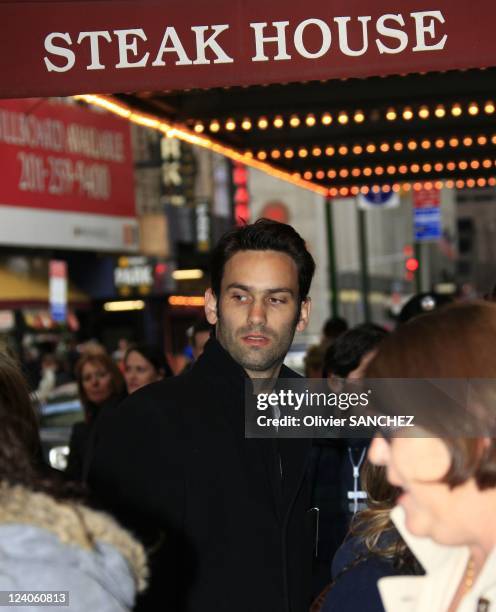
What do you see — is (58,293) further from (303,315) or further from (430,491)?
(430,491)

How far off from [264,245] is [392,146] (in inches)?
319

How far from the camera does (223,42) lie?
16.9 ft

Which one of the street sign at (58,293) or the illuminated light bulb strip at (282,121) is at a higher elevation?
the illuminated light bulb strip at (282,121)

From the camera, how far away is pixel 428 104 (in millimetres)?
10219

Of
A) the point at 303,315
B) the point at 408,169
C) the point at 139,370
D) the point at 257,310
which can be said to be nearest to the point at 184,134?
the point at 139,370

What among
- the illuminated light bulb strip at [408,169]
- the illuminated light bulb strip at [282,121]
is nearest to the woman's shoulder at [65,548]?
the illuminated light bulb strip at [282,121]

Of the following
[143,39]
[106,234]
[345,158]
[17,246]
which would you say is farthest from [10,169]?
[143,39]

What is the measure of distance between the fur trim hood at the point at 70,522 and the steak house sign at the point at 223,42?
3123 millimetres

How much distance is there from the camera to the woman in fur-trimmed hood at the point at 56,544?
2215 millimetres

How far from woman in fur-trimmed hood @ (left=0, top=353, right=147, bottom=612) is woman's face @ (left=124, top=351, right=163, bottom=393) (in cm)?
727

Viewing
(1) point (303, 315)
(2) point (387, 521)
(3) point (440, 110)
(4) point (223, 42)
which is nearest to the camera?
(2) point (387, 521)

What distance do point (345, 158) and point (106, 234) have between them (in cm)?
1995

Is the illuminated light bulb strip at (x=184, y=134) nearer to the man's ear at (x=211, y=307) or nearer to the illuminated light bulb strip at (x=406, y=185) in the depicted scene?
the illuminated light bulb strip at (x=406, y=185)

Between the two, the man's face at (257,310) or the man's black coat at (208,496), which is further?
the man's face at (257,310)
